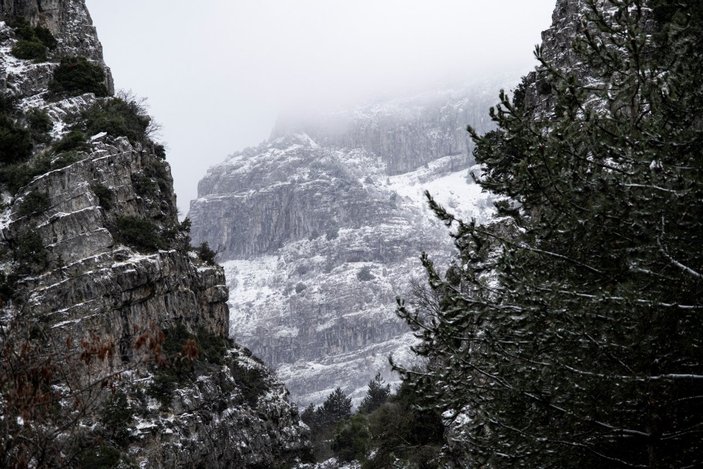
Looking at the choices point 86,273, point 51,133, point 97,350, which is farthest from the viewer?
point 51,133

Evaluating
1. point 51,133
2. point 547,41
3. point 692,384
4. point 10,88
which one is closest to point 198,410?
point 51,133

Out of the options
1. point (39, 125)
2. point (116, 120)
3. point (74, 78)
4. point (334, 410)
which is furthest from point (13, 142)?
point (334, 410)

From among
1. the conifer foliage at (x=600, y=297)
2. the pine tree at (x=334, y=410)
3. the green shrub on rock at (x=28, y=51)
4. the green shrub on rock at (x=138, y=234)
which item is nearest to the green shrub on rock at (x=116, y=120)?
the green shrub on rock at (x=28, y=51)

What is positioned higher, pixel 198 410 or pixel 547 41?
pixel 547 41

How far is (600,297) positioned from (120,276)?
24.0 meters

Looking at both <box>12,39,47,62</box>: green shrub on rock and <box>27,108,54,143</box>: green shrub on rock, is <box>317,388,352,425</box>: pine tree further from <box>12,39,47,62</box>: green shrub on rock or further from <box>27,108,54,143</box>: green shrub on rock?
<box>27,108,54,143</box>: green shrub on rock

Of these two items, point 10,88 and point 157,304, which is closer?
point 157,304

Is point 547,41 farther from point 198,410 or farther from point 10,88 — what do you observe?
point 10,88

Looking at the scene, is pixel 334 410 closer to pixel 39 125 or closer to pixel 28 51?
pixel 28 51

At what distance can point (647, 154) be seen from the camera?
9.22 meters

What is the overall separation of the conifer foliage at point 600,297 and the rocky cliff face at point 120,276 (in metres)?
16.1

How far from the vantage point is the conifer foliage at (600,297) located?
8.79m

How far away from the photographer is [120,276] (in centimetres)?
2925

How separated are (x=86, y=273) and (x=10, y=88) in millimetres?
12103
